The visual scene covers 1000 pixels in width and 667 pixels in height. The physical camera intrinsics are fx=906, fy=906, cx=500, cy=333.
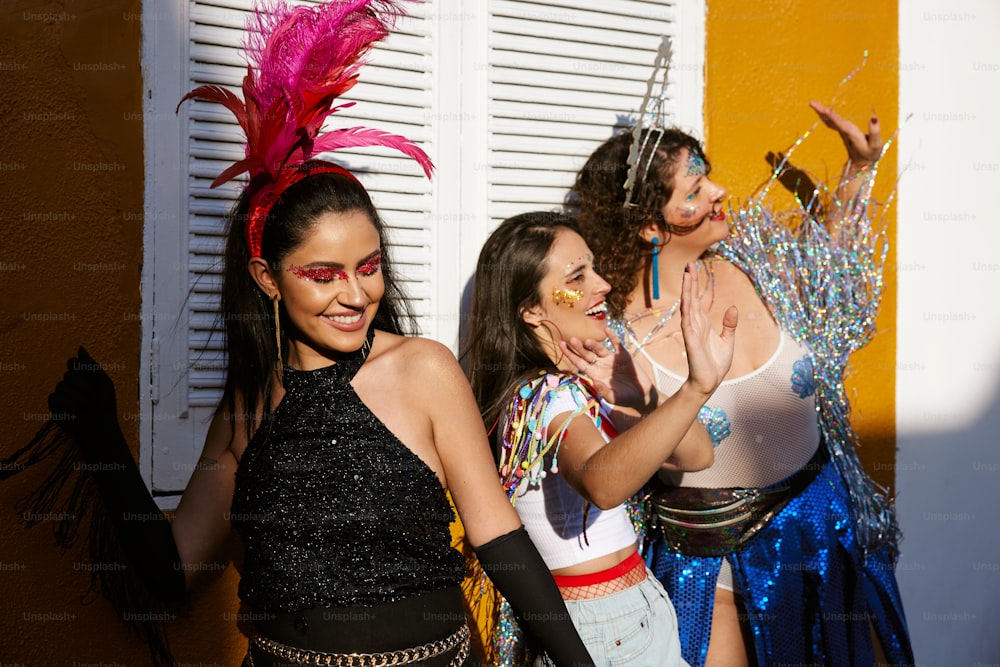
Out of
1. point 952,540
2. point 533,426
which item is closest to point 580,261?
point 533,426

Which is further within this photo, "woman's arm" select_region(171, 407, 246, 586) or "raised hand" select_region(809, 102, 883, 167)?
"raised hand" select_region(809, 102, 883, 167)

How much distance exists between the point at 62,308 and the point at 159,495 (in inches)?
22.8

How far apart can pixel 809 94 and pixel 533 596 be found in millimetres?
2437

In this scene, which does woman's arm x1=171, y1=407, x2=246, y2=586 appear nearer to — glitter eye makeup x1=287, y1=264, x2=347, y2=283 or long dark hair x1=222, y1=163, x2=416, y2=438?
long dark hair x1=222, y1=163, x2=416, y2=438

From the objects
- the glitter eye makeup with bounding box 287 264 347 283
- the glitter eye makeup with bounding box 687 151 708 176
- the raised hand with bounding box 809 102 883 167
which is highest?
the raised hand with bounding box 809 102 883 167

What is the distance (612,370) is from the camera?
2.57 metres

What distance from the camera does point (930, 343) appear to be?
12.0ft

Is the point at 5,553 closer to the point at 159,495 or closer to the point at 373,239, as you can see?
the point at 159,495

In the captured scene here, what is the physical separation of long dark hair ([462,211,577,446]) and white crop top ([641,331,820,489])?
17.3 inches

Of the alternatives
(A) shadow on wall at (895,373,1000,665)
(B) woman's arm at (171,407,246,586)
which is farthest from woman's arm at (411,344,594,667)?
(A) shadow on wall at (895,373,1000,665)

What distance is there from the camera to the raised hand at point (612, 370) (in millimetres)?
2461

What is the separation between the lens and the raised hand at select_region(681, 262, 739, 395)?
200 cm

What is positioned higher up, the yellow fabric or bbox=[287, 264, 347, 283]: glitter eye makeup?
bbox=[287, 264, 347, 283]: glitter eye makeup

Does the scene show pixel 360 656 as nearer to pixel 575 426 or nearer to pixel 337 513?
pixel 337 513
